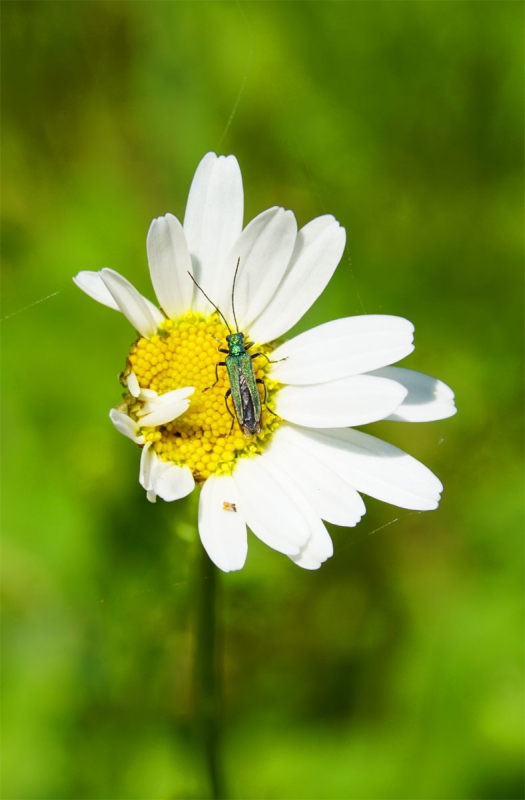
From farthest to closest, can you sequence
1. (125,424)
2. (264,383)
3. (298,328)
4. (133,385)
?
(298,328)
(264,383)
(133,385)
(125,424)

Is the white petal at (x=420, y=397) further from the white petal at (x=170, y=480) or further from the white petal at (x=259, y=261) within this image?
the white petal at (x=170, y=480)

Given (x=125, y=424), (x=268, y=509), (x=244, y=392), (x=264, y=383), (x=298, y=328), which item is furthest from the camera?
(x=298, y=328)

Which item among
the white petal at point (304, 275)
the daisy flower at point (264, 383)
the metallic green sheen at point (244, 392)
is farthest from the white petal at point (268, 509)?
the white petal at point (304, 275)

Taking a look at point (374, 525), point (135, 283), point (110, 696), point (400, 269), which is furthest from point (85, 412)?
point (400, 269)

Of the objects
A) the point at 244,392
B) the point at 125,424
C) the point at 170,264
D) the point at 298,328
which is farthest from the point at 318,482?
the point at 298,328

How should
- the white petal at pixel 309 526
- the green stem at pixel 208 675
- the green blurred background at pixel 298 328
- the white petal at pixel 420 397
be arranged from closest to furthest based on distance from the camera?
1. the white petal at pixel 309 526
2. the white petal at pixel 420 397
3. the green stem at pixel 208 675
4. the green blurred background at pixel 298 328

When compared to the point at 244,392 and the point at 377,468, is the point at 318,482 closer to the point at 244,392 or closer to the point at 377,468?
the point at 377,468
